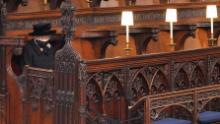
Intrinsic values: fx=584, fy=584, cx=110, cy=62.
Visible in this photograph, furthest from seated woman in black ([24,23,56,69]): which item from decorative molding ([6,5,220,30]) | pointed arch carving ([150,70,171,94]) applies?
pointed arch carving ([150,70,171,94])

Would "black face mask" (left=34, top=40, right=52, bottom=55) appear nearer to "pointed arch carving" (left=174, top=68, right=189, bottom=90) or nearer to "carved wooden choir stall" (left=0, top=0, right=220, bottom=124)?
"carved wooden choir stall" (left=0, top=0, right=220, bottom=124)

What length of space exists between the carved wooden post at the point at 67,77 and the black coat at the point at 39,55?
58cm

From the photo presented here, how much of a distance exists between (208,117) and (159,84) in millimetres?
587

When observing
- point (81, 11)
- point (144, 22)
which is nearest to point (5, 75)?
point (81, 11)

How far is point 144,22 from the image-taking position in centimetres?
805

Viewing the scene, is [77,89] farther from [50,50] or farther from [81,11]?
[81,11]

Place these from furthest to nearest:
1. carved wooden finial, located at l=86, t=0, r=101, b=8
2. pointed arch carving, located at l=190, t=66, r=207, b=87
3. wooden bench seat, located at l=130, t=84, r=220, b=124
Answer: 1. carved wooden finial, located at l=86, t=0, r=101, b=8
2. pointed arch carving, located at l=190, t=66, r=207, b=87
3. wooden bench seat, located at l=130, t=84, r=220, b=124

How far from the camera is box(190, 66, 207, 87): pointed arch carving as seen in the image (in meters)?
5.85

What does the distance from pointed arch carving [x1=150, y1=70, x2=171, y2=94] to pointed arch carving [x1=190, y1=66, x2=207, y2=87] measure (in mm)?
336

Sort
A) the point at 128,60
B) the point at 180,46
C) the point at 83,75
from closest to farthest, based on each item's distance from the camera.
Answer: the point at 83,75 < the point at 128,60 < the point at 180,46

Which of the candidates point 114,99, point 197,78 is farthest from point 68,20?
point 197,78

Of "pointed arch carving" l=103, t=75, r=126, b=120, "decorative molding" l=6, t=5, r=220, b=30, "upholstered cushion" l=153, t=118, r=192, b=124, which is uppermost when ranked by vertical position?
"decorative molding" l=6, t=5, r=220, b=30

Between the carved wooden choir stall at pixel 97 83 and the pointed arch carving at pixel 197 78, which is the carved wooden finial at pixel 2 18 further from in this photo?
the pointed arch carving at pixel 197 78

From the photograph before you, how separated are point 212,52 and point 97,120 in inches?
72.1
